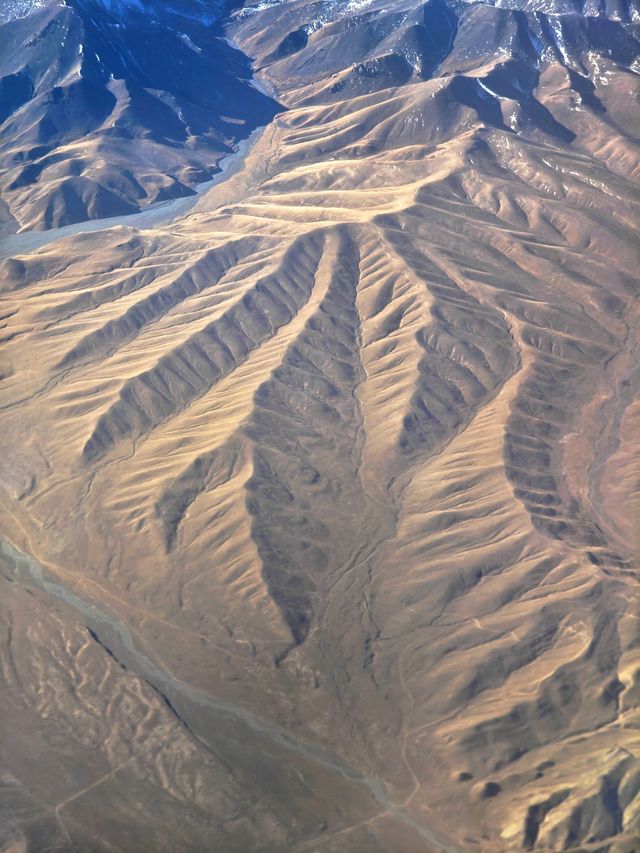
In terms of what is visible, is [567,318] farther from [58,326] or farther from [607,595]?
[58,326]

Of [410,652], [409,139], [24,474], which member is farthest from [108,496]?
[409,139]

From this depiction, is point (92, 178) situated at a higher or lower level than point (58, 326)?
higher

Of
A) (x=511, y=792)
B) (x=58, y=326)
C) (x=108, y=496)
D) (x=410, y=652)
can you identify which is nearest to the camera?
(x=511, y=792)

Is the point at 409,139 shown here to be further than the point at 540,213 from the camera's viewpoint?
Yes

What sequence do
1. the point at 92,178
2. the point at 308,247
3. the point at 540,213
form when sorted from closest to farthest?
the point at 308,247
the point at 540,213
the point at 92,178

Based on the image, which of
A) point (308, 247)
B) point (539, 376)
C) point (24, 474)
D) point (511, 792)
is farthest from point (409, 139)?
point (511, 792)

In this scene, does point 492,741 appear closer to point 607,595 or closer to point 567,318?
point 607,595

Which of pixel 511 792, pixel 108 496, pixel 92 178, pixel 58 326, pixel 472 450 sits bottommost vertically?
pixel 511 792
